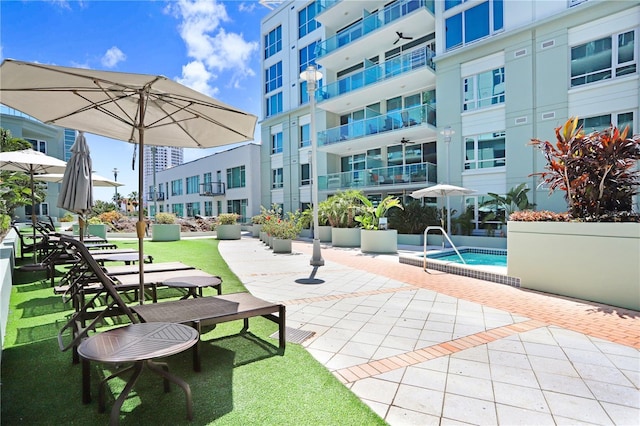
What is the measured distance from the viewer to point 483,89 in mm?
16922

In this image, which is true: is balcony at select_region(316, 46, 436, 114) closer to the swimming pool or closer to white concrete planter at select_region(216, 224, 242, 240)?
the swimming pool

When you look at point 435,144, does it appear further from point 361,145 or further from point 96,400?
point 96,400

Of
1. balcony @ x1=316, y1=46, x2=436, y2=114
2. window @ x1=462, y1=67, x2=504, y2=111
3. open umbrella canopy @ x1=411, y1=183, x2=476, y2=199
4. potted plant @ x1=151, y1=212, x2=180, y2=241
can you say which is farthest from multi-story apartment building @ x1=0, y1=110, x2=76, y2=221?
window @ x1=462, y1=67, x2=504, y2=111

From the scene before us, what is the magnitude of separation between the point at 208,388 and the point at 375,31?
873 inches

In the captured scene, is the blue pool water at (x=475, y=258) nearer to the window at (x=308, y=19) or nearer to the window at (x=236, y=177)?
the window at (x=308, y=19)

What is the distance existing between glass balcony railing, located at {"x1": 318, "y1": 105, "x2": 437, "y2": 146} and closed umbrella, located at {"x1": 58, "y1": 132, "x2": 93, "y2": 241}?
1590 centimetres

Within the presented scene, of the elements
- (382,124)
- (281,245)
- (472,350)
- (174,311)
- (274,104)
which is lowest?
(472,350)

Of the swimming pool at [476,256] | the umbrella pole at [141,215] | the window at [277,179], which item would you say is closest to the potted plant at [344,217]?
the swimming pool at [476,256]

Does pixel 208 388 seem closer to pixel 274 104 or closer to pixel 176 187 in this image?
pixel 274 104

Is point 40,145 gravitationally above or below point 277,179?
above

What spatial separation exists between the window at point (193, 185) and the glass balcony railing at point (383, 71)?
2161 cm

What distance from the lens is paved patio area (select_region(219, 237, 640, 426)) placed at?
2.73 metres

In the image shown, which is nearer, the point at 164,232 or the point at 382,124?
the point at 164,232

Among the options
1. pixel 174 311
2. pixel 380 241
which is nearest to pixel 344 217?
pixel 380 241
